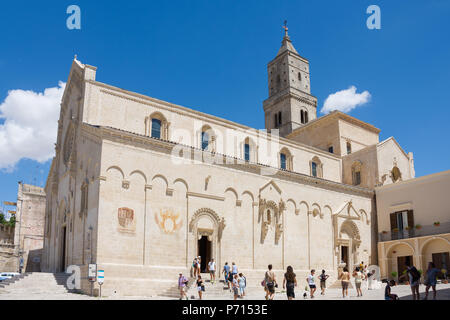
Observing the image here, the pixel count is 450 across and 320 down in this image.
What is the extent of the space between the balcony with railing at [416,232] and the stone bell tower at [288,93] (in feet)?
53.0

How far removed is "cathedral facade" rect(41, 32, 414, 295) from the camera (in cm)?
2411

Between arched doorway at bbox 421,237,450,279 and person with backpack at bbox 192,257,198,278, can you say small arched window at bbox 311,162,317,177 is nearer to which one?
arched doorway at bbox 421,237,450,279

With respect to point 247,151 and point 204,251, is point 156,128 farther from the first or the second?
point 204,251

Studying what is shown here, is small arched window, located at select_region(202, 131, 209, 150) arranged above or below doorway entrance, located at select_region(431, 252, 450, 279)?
above

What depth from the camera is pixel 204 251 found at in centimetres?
2814

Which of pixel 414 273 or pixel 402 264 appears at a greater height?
pixel 414 273

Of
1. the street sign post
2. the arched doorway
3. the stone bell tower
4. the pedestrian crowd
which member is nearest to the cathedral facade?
the street sign post

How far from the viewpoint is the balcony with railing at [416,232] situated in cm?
3188

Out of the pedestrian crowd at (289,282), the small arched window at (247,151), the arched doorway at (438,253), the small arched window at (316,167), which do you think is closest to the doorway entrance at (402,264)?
the arched doorway at (438,253)

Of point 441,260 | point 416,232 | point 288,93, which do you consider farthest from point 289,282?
point 288,93

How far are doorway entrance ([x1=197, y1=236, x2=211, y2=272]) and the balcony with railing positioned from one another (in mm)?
16482

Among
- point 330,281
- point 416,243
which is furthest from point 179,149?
point 416,243

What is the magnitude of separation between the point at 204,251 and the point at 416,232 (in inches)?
668

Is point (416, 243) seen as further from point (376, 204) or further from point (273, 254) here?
point (273, 254)
